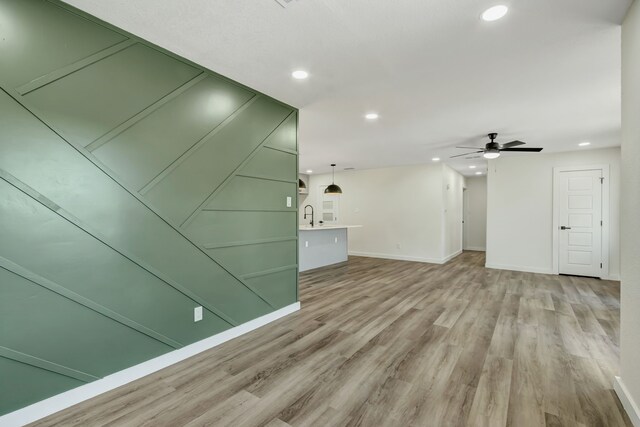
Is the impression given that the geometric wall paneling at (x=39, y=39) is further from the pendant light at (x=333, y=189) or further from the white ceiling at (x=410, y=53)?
the pendant light at (x=333, y=189)

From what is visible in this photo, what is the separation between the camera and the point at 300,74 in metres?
2.75

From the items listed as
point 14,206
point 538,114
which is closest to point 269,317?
point 14,206

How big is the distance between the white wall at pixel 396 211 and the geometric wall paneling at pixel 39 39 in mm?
7018

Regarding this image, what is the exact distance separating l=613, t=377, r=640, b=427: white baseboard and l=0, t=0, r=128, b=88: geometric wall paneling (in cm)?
413

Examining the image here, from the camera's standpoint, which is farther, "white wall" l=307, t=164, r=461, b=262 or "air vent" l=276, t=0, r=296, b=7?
"white wall" l=307, t=164, r=461, b=262

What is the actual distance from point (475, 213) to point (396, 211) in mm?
3771

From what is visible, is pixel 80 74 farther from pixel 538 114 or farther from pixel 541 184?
pixel 541 184

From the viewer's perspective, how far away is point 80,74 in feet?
6.23

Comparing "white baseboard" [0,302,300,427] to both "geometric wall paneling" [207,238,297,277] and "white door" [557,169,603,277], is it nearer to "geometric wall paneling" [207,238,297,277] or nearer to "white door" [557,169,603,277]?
"geometric wall paneling" [207,238,297,277]

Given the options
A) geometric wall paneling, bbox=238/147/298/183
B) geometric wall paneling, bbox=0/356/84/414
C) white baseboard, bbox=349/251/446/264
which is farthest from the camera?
white baseboard, bbox=349/251/446/264

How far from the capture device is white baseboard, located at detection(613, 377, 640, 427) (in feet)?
5.40

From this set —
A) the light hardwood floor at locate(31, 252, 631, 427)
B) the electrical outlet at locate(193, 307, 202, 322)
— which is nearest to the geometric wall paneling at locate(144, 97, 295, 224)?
the electrical outlet at locate(193, 307, 202, 322)

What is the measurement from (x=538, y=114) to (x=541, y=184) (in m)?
3.09

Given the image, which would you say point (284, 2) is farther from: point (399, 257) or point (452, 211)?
point (452, 211)
